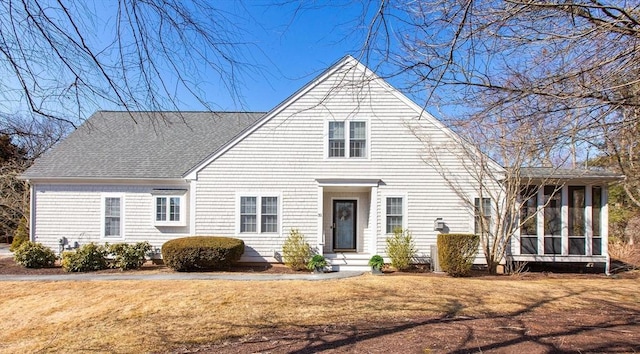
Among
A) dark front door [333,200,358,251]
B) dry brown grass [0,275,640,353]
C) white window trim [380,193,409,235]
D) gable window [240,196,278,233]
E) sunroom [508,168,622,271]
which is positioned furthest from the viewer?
dark front door [333,200,358,251]

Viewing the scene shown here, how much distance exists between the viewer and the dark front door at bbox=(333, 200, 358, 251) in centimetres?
1350

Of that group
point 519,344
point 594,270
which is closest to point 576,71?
point 519,344

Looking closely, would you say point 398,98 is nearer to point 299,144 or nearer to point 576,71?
point 299,144

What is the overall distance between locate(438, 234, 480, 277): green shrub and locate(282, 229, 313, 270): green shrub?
14.4 ft

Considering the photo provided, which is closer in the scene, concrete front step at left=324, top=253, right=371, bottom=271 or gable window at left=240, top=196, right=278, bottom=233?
concrete front step at left=324, top=253, right=371, bottom=271

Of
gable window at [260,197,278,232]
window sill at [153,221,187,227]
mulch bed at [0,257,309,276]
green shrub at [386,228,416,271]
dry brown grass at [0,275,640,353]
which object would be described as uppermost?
gable window at [260,197,278,232]

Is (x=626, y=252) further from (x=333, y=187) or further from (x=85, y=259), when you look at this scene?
(x=85, y=259)

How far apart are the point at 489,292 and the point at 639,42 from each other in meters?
6.78

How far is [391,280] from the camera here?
411 inches

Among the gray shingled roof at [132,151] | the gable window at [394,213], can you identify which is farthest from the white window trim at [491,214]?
the gray shingled roof at [132,151]

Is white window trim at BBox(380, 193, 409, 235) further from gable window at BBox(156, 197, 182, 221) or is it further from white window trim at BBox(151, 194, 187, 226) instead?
gable window at BBox(156, 197, 182, 221)

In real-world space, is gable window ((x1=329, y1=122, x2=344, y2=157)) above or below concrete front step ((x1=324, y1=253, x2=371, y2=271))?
above

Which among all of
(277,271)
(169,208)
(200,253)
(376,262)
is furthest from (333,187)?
(169,208)

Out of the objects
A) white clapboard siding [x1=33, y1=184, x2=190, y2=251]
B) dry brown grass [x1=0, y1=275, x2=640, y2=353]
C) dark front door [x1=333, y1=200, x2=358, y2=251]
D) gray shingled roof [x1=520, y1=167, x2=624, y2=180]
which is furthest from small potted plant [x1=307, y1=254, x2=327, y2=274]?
gray shingled roof [x1=520, y1=167, x2=624, y2=180]
